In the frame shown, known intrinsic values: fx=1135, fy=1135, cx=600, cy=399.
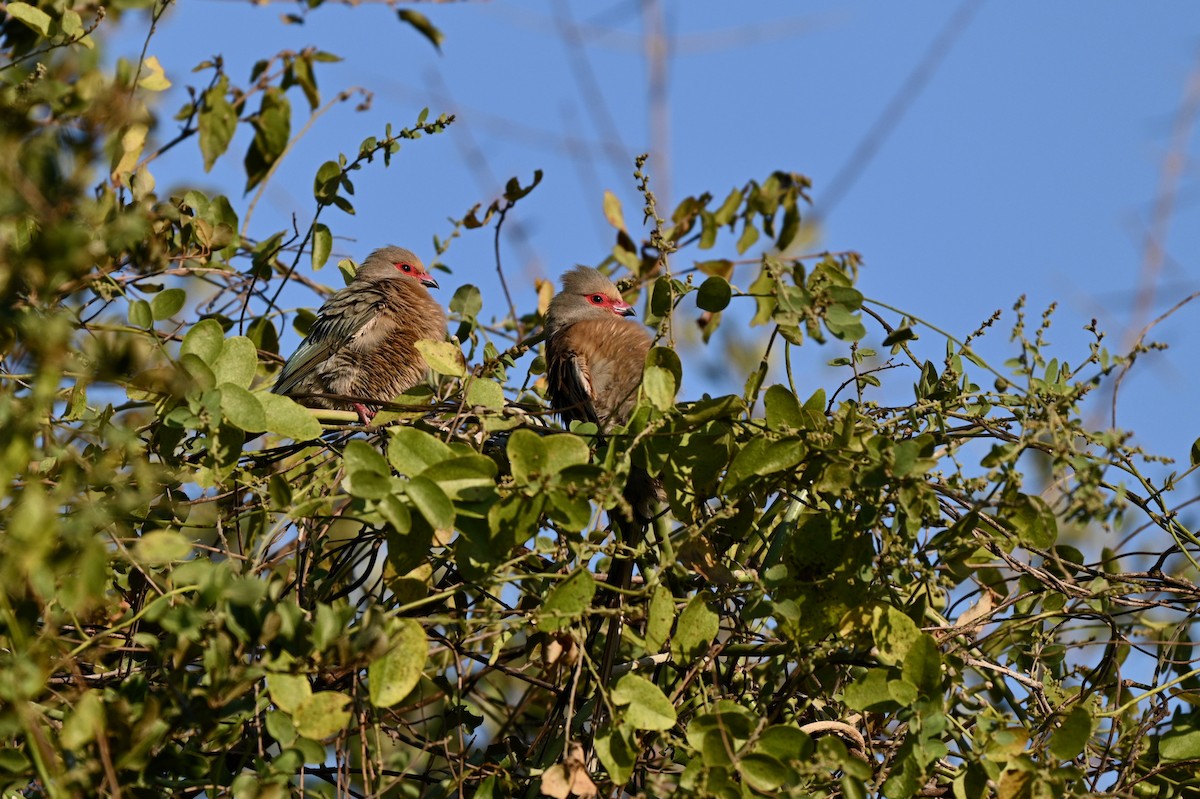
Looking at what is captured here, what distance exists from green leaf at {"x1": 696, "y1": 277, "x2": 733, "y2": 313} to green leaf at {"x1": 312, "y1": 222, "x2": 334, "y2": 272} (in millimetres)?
1700

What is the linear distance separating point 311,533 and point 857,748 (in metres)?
1.57

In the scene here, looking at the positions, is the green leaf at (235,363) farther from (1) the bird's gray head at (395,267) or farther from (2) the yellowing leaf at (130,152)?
(1) the bird's gray head at (395,267)

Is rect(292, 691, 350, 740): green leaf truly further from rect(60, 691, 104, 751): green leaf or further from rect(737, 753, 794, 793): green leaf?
rect(737, 753, 794, 793): green leaf

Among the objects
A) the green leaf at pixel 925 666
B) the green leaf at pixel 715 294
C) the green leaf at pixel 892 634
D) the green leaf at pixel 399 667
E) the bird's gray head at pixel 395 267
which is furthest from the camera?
the bird's gray head at pixel 395 267

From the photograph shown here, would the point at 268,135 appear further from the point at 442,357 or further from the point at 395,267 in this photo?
the point at 442,357

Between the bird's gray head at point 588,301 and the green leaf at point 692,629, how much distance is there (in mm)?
3188

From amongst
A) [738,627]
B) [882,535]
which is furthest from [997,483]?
[738,627]

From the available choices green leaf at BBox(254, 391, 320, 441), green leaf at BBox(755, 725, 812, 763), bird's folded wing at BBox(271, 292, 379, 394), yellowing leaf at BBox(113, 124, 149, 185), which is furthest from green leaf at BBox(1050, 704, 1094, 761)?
yellowing leaf at BBox(113, 124, 149, 185)

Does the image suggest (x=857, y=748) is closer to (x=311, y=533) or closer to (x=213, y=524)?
(x=311, y=533)

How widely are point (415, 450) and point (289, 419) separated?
465mm

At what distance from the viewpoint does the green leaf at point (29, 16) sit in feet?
12.1

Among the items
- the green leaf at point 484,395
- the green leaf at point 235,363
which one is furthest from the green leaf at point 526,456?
the green leaf at point 235,363

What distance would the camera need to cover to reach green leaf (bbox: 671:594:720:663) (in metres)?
2.73

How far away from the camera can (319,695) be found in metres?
2.29
